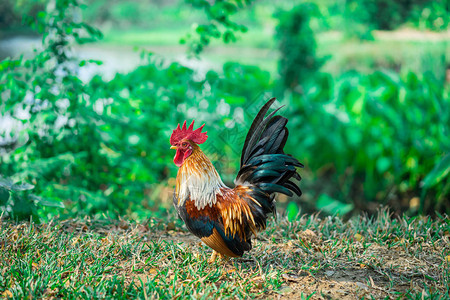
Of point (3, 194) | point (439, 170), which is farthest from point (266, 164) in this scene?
point (439, 170)

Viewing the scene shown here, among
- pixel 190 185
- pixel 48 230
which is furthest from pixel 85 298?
pixel 48 230

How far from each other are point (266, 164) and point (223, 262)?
649mm

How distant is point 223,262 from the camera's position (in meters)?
2.33

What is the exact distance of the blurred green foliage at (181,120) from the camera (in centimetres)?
324

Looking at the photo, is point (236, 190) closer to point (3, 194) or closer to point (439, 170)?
point (3, 194)

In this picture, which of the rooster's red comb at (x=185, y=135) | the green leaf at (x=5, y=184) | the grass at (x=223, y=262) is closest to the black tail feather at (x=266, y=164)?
the rooster's red comb at (x=185, y=135)

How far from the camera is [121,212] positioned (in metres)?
3.60

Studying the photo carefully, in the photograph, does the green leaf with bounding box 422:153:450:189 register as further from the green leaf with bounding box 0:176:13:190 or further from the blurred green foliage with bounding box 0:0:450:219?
the green leaf with bounding box 0:176:13:190

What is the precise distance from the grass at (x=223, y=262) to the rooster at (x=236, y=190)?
240 millimetres

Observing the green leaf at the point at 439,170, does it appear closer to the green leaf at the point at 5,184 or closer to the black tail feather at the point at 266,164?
the black tail feather at the point at 266,164

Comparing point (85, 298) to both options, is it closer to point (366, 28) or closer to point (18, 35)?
point (18, 35)

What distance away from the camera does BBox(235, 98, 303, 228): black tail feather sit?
209 cm

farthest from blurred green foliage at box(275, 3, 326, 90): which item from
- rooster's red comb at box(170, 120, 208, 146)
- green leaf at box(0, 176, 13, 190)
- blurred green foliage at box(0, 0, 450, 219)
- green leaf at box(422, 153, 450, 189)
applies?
green leaf at box(0, 176, 13, 190)

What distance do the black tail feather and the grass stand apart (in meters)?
0.37
